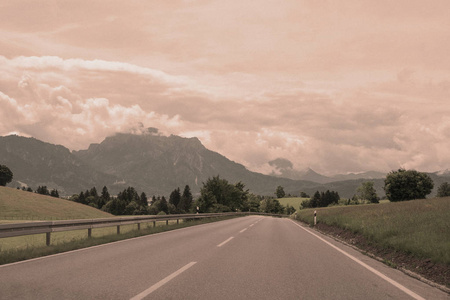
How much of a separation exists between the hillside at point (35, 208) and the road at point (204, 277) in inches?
2553

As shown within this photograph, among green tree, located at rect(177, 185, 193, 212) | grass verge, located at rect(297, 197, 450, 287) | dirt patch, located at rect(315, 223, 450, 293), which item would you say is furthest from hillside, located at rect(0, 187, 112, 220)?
green tree, located at rect(177, 185, 193, 212)

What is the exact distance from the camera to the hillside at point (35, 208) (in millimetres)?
68650

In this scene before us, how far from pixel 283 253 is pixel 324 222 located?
18013 mm

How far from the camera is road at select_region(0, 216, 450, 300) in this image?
5992 millimetres

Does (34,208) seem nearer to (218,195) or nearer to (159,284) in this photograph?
(218,195)

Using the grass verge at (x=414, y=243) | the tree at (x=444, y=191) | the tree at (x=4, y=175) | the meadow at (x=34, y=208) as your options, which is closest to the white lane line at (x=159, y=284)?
the grass verge at (x=414, y=243)

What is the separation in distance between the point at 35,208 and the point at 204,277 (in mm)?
78979

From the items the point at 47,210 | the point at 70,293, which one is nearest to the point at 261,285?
the point at 70,293

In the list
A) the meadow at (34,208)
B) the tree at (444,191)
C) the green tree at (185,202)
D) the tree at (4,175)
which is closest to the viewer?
the meadow at (34,208)

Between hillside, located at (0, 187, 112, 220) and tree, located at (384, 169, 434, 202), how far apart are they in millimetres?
63396

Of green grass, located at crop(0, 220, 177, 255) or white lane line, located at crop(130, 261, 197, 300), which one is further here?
green grass, located at crop(0, 220, 177, 255)

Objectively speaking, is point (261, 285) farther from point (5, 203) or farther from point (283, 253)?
point (5, 203)

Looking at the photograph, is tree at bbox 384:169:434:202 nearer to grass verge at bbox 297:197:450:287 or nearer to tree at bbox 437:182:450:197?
tree at bbox 437:182:450:197

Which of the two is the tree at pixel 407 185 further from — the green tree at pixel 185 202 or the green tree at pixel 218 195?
the green tree at pixel 185 202
